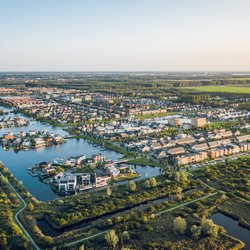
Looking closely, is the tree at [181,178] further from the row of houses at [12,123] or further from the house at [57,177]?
the row of houses at [12,123]

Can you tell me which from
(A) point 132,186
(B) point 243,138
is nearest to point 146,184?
(A) point 132,186

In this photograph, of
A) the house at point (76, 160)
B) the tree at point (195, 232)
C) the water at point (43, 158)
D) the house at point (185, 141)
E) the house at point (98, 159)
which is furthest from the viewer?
the house at point (185, 141)

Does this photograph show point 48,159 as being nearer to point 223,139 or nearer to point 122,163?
point 122,163

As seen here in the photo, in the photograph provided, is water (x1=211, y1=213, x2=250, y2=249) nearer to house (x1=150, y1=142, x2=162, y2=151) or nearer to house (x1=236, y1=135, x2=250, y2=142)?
house (x1=150, y1=142, x2=162, y2=151)

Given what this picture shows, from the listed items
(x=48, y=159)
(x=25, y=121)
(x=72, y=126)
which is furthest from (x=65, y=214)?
(x=25, y=121)

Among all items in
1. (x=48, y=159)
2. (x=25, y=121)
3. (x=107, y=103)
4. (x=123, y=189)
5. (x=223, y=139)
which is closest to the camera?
(x=123, y=189)

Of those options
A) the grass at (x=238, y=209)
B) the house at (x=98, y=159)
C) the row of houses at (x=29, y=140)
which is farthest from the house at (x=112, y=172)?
the row of houses at (x=29, y=140)
